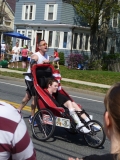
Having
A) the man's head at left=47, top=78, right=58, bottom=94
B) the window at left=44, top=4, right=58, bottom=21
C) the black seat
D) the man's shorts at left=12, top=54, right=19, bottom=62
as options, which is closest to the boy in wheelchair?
the man's head at left=47, top=78, right=58, bottom=94

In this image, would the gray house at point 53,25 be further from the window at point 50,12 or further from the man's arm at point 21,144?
the man's arm at point 21,144

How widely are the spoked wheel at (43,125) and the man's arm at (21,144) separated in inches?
207

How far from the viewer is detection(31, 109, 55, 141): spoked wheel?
794 centimetres

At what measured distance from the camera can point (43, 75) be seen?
29.2ft

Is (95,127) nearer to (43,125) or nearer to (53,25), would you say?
(43,125)

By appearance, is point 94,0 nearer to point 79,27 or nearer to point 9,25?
point 79,27

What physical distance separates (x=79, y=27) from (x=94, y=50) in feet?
20.3

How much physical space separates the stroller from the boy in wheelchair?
7cm

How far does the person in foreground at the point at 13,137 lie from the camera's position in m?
2.53

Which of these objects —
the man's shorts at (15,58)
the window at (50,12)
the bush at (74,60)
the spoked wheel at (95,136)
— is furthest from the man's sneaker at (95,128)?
the window at (50,12)

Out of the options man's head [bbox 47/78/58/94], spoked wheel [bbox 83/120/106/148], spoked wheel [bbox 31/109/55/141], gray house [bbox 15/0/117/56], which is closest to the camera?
spoked wheel [bbox 83/120/106/148]

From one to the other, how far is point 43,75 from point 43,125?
47.2 inches

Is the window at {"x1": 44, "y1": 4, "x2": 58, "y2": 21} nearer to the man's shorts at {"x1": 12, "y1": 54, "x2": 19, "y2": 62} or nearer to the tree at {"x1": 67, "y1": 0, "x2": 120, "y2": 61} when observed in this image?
the tree at {"x1": 67, "y1": 0, "x2": 120, "y2": 61}

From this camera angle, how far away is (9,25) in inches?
2418
